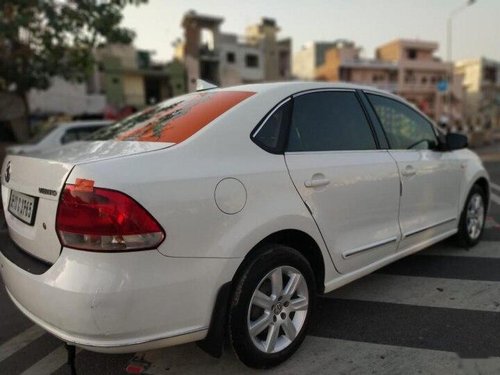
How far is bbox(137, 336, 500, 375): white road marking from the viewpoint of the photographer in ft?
8.70

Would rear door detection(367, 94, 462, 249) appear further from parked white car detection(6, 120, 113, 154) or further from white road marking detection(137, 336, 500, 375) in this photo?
parked white car detection(6, 120, 113, 154)

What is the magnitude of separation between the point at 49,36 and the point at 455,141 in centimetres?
937

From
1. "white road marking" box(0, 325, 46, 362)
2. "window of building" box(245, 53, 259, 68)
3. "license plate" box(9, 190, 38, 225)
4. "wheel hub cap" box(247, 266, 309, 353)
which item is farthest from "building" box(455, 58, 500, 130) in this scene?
"license plate" box(9, 190, 38, 225)

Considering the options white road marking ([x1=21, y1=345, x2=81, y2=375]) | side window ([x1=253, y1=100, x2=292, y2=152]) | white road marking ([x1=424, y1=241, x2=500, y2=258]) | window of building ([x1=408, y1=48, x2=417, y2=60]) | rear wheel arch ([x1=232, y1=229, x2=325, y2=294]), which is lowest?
white road marking ([x1=21, y1=345, x2=81, y2=375])

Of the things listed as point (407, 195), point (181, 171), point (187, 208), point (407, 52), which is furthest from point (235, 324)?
point (407, 52)

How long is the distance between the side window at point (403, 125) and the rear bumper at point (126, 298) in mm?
2106

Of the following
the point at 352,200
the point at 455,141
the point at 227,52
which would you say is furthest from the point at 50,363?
the point at 227,52

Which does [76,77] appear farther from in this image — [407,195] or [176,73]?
[176,73]

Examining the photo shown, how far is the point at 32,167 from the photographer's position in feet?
8.42

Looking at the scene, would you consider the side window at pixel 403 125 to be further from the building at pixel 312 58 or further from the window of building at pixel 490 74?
the window of building at pixel 490 74

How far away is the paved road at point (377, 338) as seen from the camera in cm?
272

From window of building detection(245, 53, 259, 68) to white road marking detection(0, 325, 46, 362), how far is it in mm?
40877

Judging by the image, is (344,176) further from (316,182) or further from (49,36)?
(49,36)

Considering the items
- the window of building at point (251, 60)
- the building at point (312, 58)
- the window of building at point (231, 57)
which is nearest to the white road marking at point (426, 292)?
the window of building at point (231, 57)
